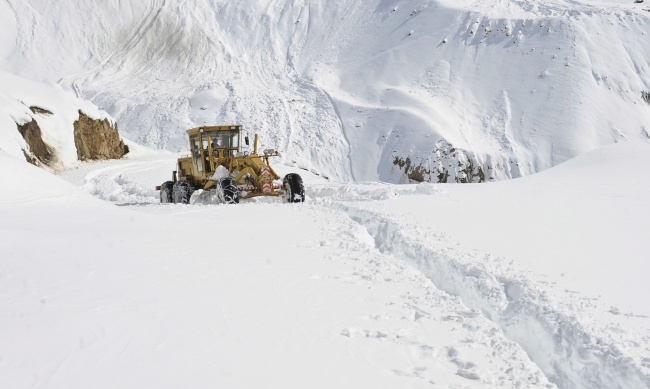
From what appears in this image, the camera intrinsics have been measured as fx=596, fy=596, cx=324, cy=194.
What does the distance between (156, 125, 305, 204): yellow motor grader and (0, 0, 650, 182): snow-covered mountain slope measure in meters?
25.0

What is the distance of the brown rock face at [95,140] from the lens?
107 feet

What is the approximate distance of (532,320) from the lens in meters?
5.66

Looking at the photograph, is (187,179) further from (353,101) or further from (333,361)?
(353,101)

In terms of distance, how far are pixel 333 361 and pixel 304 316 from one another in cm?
97

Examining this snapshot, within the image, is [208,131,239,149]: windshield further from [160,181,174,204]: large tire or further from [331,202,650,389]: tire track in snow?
[331,202,650,389]: tire track in snow

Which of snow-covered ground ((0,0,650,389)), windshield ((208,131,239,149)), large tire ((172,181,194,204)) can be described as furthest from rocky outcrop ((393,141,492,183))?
large tire ((172,181,194,204))

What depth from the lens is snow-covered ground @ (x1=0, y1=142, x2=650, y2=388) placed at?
13.3 feet

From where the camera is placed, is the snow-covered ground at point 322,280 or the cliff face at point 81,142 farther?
the cliff face at point 81,142

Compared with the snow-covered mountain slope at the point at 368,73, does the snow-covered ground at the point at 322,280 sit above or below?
below

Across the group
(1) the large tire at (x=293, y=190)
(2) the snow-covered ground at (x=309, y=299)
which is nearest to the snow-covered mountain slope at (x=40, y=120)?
(1) the large tire at (x=293, y=190)

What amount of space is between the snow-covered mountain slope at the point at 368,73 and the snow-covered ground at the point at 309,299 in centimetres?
3116

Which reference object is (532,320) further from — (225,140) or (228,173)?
(225,140)

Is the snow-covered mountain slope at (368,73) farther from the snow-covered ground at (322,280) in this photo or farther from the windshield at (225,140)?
the windshield at (225,140)

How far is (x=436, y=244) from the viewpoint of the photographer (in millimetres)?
8672
